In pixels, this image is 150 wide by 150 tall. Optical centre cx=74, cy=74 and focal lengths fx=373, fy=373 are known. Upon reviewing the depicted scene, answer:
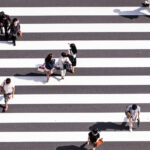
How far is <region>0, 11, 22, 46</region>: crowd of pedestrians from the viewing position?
573 inches

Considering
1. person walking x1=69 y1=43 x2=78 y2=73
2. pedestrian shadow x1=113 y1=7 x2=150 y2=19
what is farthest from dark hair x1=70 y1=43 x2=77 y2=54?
pedestrian shadow x1=113 y1=7 x2=150 y2=19

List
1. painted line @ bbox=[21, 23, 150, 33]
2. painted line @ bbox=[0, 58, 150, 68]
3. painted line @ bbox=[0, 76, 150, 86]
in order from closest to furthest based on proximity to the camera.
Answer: painted line @ bbox=[0, 76, 150, 86]
painted line @ bbox=[0, 58, 150, 68]
painted line @ bbox=[21, 23, 150, 33]

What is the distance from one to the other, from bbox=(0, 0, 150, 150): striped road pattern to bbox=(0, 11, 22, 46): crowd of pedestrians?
13.5 inches

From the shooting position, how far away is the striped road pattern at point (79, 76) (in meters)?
13.3

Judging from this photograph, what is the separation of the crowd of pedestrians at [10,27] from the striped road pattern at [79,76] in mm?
342

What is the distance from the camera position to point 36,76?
575 inches

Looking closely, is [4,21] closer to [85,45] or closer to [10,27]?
[10,27]

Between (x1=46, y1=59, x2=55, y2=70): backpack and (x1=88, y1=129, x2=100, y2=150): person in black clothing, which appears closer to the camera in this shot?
(x1=88, y1=129, x2=100, y2=150): person in black clothing

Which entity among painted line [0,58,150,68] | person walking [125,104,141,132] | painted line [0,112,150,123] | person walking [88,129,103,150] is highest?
painted line [0,58,150,68]

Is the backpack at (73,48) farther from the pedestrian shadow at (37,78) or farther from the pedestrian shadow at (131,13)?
the pedestrian shadow at (131,13)

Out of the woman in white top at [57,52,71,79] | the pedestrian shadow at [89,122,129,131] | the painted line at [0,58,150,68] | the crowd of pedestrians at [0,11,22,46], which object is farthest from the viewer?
the painted line at [0,58,150,68]
